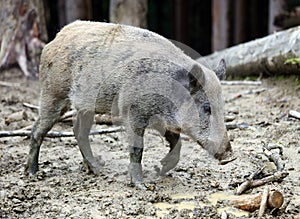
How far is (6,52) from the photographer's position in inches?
362

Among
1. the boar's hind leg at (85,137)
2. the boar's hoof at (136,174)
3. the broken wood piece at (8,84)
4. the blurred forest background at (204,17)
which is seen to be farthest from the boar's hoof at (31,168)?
the broken wood piece at (8,84)

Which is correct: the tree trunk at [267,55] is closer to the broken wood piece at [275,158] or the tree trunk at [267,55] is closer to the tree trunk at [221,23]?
the broken wood piece at [275,158]

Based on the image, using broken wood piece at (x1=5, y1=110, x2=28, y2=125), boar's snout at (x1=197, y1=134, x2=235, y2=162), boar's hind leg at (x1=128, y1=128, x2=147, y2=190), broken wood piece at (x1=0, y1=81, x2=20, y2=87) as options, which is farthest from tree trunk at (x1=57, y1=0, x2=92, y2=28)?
boar's snout at (x1=197, y1=134, x2=235, y2=162)

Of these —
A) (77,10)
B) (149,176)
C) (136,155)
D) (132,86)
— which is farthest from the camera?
(77,10)

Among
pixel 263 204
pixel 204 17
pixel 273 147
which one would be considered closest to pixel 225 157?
pixel 263 204

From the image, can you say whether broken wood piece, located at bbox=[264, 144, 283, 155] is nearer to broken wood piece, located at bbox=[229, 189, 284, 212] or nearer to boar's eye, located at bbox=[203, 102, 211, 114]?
boar's eye, located at bbox=[203, 102, 211, 114]

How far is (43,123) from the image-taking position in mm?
4906

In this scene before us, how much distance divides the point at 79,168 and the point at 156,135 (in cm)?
147

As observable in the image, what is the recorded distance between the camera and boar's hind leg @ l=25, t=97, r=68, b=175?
15.9 feet

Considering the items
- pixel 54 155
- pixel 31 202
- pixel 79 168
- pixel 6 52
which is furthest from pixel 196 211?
pixel 6 52

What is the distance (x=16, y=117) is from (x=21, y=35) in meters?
3.19

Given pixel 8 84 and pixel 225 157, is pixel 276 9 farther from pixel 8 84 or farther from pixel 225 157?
pixel 225 157

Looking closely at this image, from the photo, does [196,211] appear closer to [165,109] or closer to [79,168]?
[165,109]

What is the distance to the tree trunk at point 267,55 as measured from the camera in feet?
24.6
